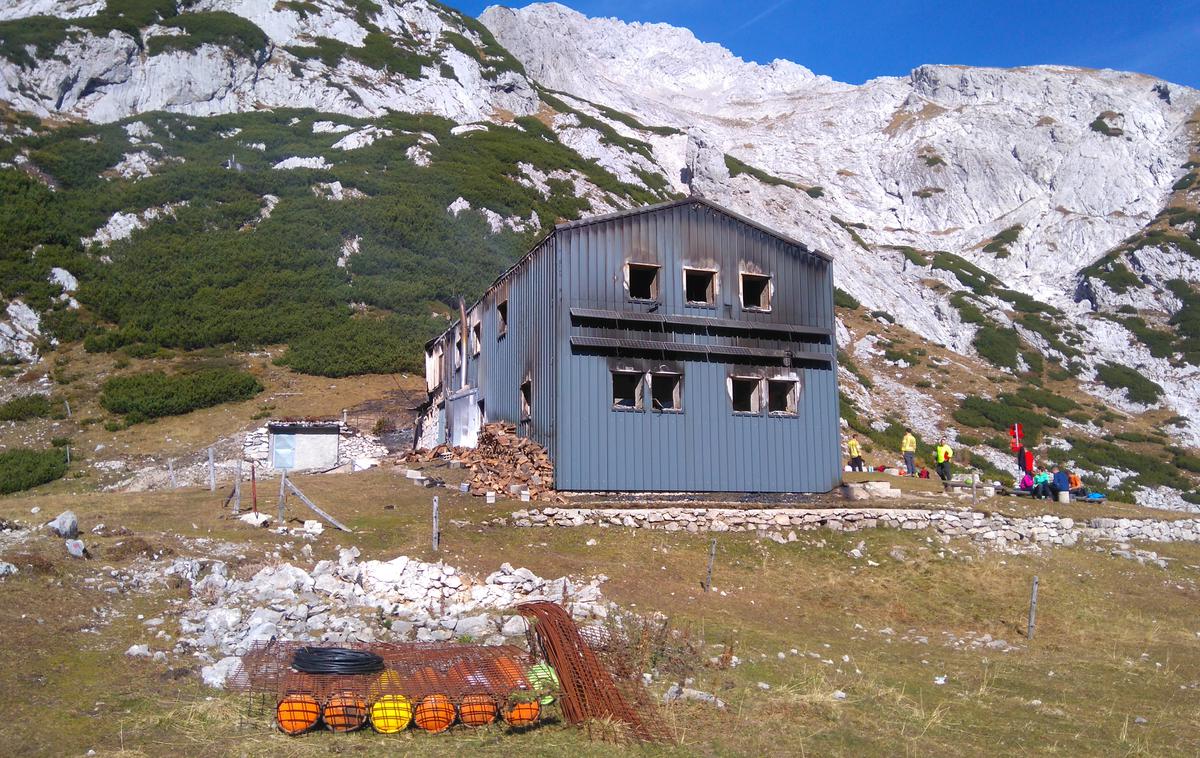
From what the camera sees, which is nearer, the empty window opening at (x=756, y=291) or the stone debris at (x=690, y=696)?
the stone debris at (x=690, y=696)

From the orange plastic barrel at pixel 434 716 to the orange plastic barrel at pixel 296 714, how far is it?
1008 mm

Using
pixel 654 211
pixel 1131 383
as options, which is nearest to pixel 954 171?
pixel 1131 383

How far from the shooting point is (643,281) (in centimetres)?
2273

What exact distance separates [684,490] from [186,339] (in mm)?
31190

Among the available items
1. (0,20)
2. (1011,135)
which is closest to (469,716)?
(0,20)

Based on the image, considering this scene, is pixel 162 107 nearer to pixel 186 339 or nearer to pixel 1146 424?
pixel 186 339

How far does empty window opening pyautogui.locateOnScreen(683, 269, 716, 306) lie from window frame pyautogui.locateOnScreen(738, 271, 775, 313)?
77cm

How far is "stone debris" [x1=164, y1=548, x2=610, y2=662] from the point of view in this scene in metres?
11.4

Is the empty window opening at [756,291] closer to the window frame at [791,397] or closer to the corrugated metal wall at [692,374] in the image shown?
the corrugated metal wall at [692,374]

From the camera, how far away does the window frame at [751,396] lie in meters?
22.0

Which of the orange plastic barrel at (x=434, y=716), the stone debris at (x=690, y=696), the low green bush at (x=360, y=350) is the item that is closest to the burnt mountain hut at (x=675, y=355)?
the stone debris at (x=690, y=696)

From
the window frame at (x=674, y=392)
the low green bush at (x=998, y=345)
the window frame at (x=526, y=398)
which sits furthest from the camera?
the low green bush at (x=998, y=345)

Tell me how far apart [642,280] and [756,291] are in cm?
334

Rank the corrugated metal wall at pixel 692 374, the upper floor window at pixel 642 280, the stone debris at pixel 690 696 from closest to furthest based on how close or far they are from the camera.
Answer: the stone debris at pixel 690 696, the corrugated metal wall at pixel 692 374, the upper floor window at pixel 642 280
